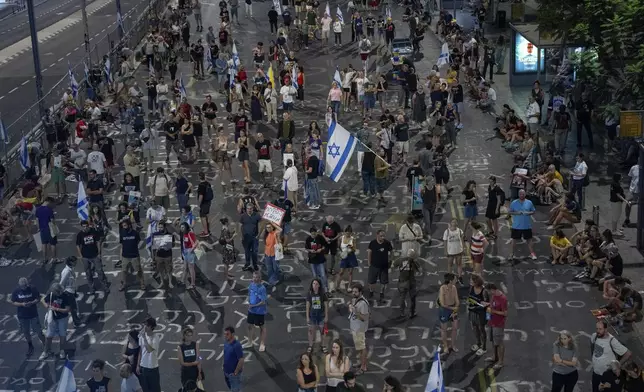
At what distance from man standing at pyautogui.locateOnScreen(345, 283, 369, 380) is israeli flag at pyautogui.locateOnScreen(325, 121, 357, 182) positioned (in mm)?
7444

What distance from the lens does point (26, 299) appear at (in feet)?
76.6

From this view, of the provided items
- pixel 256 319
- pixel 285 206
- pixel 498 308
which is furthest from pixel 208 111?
pixel 498 308

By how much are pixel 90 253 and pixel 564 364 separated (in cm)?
1228

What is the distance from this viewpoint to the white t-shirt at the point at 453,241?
25828mm

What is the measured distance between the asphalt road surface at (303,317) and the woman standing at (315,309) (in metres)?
0.58

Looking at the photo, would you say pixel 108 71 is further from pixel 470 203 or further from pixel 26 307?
pixel 26 307

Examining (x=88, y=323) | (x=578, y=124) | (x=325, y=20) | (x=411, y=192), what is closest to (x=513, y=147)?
(x=578, y=124)

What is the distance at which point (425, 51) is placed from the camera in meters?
56.3

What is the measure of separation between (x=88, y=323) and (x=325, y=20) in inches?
1358

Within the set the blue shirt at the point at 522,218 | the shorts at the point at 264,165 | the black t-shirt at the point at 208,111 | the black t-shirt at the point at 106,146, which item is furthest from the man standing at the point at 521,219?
→ the black t-shirt at the point at 208,111

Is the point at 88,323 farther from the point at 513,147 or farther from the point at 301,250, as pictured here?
the point at 513,147

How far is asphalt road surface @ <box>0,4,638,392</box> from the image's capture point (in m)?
22.0

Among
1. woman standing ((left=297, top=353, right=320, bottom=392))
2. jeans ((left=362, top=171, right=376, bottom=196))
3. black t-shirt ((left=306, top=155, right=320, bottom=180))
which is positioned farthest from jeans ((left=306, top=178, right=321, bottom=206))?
woman standing ((left=297, top=353, right=320, bottom=392))

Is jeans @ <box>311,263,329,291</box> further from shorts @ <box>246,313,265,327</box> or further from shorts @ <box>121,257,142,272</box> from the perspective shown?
shorts @ <box>121,257,142,272</box>
